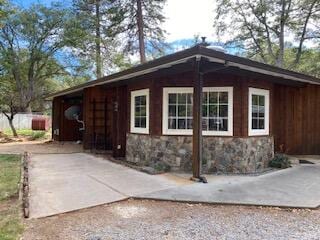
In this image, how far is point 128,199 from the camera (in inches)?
220

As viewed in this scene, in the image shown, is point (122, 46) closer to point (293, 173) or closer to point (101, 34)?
point (101, 34)

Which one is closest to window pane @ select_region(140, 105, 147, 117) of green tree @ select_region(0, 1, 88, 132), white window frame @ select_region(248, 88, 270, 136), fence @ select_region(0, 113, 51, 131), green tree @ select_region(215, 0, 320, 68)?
white window frame @ select_region(248, 88, 270, 136)

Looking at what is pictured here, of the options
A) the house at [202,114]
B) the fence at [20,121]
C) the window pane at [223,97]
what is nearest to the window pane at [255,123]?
the house at [202,114]

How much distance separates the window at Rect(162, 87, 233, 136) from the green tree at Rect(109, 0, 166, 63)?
41.8ft

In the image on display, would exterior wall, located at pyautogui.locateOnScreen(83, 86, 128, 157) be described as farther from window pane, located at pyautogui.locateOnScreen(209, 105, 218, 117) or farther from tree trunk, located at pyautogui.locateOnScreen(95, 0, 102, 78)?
tree trunk, located at pyautogui.locateOnScreen(95, 0, 102, 78)

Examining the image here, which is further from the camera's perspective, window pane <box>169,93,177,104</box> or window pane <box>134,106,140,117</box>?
window pane <box>134,106,140,117</box>

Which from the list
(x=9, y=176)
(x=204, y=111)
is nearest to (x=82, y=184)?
(x=9, y=176)

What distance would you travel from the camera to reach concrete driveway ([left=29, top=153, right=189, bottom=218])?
529 centimetres

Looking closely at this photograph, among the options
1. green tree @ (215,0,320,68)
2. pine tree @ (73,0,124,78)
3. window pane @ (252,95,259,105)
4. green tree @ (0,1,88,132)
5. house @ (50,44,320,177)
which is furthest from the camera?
green tree @ (0,1,88,132)

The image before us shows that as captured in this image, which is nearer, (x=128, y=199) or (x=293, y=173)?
(x=128, y=199)

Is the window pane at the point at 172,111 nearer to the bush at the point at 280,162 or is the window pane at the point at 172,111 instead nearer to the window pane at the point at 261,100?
the window pane at the point at 261,100

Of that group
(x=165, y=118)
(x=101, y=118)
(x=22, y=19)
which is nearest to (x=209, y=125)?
(x=165, y=118)

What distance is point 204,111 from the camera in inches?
318

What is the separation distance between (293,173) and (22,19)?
23.4 m
